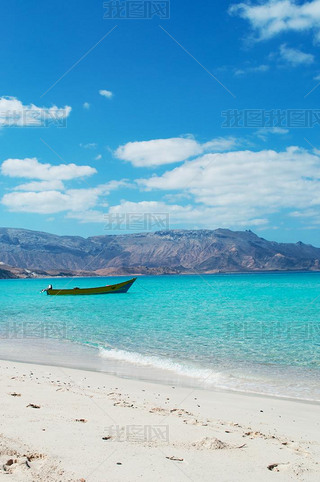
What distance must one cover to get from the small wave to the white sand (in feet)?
7.17

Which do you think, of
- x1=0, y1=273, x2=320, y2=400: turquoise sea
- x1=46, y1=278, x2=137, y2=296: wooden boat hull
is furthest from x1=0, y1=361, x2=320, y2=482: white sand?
x1=46, y1=278, x2=137, y2=296: wooden boat hull

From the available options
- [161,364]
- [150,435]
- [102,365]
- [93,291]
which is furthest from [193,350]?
[93,291]

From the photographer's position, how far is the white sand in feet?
15.9

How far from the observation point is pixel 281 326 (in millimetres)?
24812

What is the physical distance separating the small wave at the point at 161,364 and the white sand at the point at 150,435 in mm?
2186

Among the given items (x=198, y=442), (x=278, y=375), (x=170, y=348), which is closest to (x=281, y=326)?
(x=170, y=348)

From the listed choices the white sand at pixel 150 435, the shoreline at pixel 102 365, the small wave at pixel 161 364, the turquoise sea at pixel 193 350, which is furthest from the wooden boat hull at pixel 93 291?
the white sand at pixel 150 435

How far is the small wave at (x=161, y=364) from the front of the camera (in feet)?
40.3

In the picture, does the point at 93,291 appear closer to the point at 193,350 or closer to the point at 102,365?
the point at 193,350

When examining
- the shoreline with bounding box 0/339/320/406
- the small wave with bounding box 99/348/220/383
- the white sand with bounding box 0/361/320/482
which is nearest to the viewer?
the white sand with bounding box 0/361/320/482

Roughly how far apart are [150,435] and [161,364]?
26.2 feet

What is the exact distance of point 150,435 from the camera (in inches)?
243

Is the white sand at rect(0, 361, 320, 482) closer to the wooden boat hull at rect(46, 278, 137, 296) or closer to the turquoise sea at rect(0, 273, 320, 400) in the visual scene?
the turquoise sea at rect(0, 273, 320, 400)

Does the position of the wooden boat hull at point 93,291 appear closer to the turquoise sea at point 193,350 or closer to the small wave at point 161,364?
the turquoise sea at point 193,350
